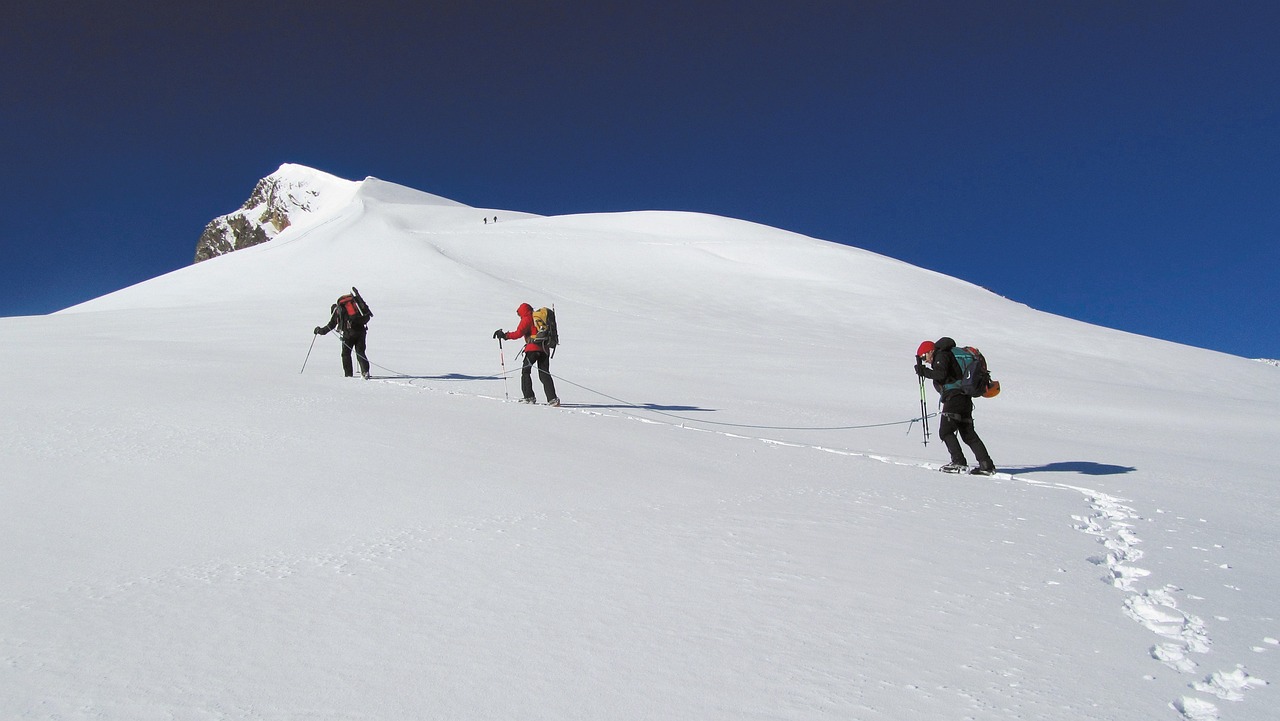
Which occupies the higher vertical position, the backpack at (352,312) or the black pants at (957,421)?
the backpack at (352,312)

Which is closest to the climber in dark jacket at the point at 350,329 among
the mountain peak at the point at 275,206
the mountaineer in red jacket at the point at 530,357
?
the mountaineer in red jacket at the point at 530,357

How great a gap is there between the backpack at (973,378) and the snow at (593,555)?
38.7 inches

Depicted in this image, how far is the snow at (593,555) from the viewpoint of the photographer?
2.86m

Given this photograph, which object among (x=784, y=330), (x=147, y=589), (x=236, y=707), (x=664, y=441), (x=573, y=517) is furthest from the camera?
(x=784, y=330)

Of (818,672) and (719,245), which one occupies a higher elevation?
(719,245)

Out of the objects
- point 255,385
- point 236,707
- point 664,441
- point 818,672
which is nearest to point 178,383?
point 255,385

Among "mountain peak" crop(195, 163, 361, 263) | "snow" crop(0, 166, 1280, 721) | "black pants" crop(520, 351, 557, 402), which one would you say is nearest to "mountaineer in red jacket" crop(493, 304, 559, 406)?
"black pants" crop(520, 351, 557, 402)

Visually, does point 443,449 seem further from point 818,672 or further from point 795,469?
point 818,672

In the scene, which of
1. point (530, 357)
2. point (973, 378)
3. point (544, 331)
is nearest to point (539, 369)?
point (530, 357)

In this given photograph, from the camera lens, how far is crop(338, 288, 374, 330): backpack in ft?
44.6

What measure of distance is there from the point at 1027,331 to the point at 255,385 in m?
28.4

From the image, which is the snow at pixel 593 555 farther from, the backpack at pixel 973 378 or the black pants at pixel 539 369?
the backpack at pixel 973 378

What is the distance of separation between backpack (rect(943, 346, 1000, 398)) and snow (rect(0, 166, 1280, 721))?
0.98 meters

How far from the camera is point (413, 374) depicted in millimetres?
14609
